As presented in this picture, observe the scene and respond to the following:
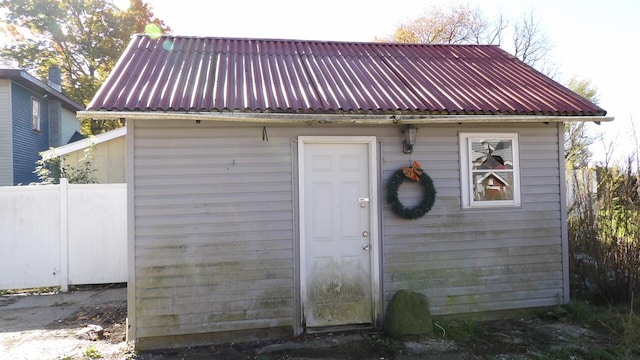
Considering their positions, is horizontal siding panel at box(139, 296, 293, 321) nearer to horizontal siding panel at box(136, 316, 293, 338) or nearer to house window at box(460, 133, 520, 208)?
horizontal siding panel at box(136, 316, 293, 338)

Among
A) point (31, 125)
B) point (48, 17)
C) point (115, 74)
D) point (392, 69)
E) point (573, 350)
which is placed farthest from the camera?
point (48, 17)

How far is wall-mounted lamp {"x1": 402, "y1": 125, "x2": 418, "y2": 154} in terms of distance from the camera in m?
4.70

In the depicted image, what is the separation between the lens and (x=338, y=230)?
471cm

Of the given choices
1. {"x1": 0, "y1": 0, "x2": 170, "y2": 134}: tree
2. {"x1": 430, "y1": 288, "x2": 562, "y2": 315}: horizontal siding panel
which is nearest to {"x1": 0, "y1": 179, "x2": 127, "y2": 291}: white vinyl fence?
{"x1": 430, "y1": 288, "x2": 562, "y2": 315}: horizontal siding panel

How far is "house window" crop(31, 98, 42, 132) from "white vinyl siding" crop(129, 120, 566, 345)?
36.4 ft

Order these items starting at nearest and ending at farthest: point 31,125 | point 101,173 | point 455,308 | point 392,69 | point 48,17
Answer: point 455,308 → point 392,69 → point 101,173 → point 31,125 → point 48,17

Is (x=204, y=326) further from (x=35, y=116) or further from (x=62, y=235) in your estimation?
(x=35, y=116)

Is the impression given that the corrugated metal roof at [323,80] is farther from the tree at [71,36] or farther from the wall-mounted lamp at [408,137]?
the tree at [71,36]

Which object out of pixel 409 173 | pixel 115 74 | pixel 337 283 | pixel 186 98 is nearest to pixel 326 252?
pixel 337 283

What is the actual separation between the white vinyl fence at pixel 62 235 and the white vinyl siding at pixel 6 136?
579 centimetres

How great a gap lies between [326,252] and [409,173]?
1.40 metres

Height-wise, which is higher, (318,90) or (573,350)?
(318,90)

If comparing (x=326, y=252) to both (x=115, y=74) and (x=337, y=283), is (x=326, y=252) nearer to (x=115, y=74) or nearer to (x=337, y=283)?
(x=337, y=283)

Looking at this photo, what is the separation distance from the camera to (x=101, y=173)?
998cm
